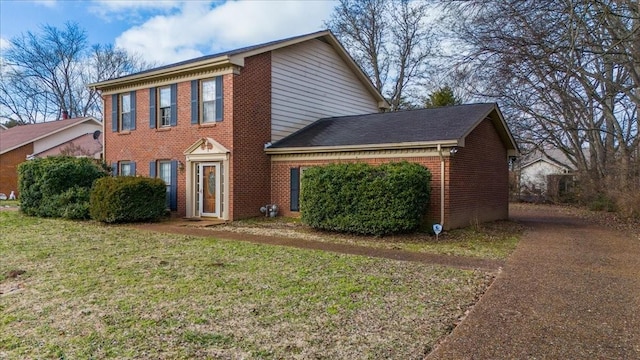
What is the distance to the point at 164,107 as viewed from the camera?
15531 millimetres

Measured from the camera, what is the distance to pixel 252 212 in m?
14.3

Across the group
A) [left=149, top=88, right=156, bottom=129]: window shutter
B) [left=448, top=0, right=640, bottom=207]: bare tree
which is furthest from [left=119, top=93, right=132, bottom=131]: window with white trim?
[left=448, top=0, right=640, bottom=207]: bare tree

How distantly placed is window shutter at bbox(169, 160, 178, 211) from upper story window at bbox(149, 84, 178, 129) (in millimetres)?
1459

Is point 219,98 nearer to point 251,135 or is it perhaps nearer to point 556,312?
point 251,135

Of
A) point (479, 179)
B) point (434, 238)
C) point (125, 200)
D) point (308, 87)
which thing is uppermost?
point (308, 87)

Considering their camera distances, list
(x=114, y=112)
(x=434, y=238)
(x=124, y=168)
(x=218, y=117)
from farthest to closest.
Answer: (x=114, y=112), (x=124, y=168), (x=218, y=117), (x=434, y=238)

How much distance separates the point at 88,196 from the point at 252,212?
5.19 metres

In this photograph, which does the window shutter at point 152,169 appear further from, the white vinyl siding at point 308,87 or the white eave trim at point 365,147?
the white vinyl siding at point 308,87

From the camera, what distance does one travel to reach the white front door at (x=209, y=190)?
14.0 metres

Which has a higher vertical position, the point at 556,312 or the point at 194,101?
the point at 194,101

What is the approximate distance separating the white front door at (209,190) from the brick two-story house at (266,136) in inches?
1.3

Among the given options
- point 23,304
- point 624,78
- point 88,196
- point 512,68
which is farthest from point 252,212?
point 624,78

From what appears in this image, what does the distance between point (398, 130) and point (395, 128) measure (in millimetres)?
336

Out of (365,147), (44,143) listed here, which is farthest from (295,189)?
(44,143)
